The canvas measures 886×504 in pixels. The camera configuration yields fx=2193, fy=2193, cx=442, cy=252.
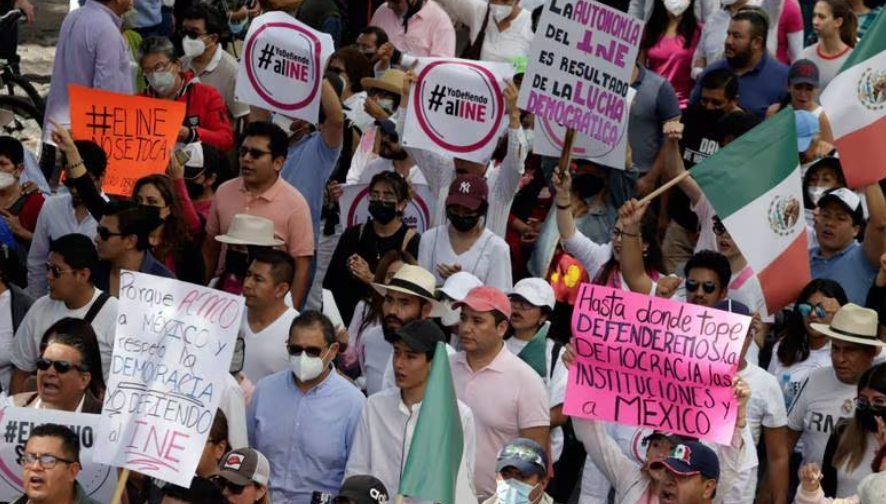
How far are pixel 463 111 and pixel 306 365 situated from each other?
9.73 ft

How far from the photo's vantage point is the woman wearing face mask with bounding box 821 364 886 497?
10.6 metres

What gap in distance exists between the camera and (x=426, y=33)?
16.7m

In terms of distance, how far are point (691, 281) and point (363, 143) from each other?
3292 mm

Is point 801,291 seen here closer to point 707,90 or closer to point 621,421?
point 621,421

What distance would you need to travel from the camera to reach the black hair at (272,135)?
42.4 ft

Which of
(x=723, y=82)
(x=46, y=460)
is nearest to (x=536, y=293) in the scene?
(x=46, y=460)

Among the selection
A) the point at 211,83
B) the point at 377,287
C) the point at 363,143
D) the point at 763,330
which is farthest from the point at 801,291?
the point at 211,83

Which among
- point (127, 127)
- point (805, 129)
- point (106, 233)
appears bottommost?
point (106, 233)

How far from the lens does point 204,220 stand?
13.5m

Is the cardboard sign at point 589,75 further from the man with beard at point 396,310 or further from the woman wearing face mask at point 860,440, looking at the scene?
the woman wearing face mask at point 860,440

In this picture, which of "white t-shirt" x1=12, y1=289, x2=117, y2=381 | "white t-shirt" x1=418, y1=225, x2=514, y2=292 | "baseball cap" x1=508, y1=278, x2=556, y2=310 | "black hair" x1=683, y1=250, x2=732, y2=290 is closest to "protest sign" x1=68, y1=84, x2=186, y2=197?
"white t-shirt" x1=418, y1=225, x2=514, y2=292

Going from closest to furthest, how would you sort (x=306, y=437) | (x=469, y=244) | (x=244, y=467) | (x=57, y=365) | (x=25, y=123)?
(x=244, y=467) → (x=57, y=365) → (x=306, y=437) → (x=469, y=244) → (x=25, y=123)

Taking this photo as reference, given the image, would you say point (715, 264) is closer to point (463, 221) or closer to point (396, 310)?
point (463, 221)

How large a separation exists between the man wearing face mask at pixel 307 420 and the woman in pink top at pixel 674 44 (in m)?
5.75
